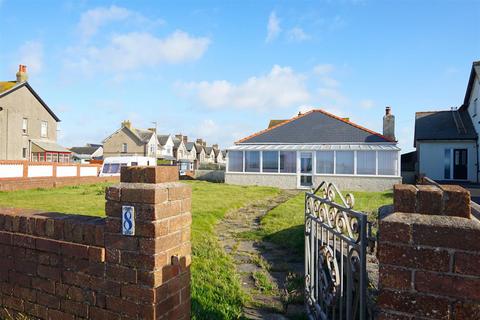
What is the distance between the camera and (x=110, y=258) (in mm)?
2666

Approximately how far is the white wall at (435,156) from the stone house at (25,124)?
34.4m

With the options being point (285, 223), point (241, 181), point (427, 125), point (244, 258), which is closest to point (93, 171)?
point (241, 181)

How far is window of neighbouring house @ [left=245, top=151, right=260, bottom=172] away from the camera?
78.2 ft

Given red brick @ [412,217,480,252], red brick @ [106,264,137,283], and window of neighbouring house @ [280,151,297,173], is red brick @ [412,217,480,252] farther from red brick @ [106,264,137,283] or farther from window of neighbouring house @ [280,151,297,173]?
window of neighbouring house @ [280,151,297,173]

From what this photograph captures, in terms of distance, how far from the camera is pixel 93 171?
Result: 24.8 metres

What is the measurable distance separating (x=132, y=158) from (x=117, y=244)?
80.6 ft

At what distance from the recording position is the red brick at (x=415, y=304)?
5.27 ft

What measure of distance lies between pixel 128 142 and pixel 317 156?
124ft

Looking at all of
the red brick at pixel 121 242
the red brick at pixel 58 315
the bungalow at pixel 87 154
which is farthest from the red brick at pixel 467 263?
the bungalow at pixel 87 154

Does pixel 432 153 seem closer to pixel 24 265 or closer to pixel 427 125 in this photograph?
pixel 427 125

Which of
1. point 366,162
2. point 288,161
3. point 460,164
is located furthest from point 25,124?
point 460,164

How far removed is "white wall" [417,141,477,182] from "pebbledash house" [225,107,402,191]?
8.10 feet

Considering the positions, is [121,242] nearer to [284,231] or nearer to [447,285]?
[447,285]

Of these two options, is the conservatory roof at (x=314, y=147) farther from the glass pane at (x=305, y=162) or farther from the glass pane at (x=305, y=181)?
the glass pane at (x=305, y=181)
